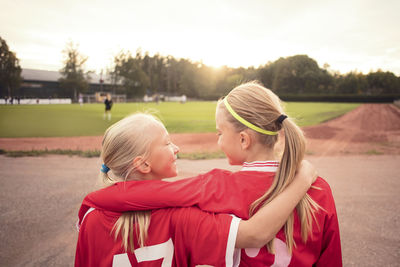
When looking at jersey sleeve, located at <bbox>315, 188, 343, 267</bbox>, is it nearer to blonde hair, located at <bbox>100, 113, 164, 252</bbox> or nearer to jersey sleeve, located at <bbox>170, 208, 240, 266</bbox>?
jersey sleeve, located at <bbox>170, 208, 240, 266</bbox>

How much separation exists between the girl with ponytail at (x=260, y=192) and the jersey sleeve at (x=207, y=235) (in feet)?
0.16

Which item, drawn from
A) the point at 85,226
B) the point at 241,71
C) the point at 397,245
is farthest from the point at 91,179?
the point at 241,71

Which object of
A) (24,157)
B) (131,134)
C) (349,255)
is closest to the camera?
(131,134)

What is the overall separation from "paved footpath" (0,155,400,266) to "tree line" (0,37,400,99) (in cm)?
3716

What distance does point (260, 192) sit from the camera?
1329 mm

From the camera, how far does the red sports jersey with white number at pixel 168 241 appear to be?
1.20 metres

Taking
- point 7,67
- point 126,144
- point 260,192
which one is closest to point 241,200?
point 260,192

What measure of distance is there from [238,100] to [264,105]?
0.16m

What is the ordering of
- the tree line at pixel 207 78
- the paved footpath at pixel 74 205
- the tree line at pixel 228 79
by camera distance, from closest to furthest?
the paved footpath at pixel 74 205 < the tree line at pixel 207 78 < the tree line at pixel 228 79

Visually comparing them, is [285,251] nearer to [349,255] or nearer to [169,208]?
[169,208]

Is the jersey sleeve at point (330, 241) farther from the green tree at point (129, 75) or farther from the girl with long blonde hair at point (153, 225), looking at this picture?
the green tree at point (129, 75)

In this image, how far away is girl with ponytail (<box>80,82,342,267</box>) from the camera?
4.16 feet

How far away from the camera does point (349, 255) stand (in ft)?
9.89

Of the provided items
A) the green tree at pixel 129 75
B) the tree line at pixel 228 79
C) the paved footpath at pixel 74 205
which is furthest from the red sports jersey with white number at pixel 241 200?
the green tree at pixel 129 75
